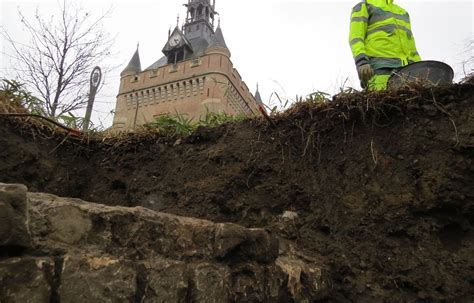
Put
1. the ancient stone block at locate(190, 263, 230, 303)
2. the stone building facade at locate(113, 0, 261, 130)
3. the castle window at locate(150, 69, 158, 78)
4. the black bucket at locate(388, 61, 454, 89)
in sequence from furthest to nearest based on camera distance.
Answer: the castle window at locate(150, 69, 158, 78) → the stone building facade at locate(113, 0, 261, 130) → the black bucket at locate(388, 61, 454, 89) → the ancient stone block at locate(190, 263, 230, 303)

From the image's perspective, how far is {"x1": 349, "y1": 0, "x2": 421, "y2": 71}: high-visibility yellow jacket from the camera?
3.65 metres

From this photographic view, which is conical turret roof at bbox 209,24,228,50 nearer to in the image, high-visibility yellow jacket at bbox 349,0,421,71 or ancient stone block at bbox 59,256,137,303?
high-visibility yellow jacket at bbox 349,0,421,71

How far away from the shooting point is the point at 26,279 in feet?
3.57

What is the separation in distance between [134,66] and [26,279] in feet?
111

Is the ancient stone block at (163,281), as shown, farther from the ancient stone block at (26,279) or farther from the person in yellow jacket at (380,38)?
the person in yellow jacket at (380,38)

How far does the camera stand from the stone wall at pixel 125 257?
1096 mm

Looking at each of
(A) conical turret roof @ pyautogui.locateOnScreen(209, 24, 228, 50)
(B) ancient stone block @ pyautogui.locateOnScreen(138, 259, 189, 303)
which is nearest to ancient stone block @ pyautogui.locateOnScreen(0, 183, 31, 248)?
(B) ancient stone block @ pyautogui.locateOnScreen(138, 259, 189, 303)

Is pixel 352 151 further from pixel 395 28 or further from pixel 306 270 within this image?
pixel 395 28

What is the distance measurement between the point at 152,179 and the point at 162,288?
1.60 metres

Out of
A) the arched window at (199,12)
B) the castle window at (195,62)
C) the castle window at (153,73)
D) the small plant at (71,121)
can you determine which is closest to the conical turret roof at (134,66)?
the castle window at (153,73)

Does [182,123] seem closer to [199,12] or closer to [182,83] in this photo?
[182,83]

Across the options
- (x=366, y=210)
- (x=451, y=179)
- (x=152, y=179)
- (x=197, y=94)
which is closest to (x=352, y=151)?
(x=366, y=210)

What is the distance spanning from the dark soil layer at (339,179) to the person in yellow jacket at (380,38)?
1244 millimetres

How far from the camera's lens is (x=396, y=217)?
2.19 meters
